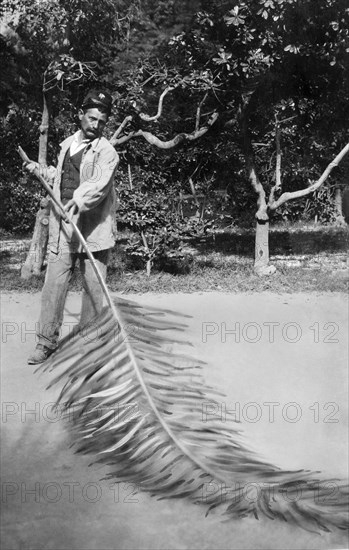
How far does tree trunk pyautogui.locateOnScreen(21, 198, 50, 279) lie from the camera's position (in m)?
4.57

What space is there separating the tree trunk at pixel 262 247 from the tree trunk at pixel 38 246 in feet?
5.85

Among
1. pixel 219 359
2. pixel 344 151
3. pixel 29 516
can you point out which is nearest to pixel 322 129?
pixel 344 151

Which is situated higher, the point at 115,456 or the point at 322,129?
the point at 322,129

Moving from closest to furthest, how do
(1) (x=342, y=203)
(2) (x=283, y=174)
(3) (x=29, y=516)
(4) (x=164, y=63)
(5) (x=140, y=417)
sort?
(3) (x=29, y=516) → (5) (x=140, y=417) → (4) (x=164, y=63) → (2) (x=283, y=174) → (1) (x=342, y=203)

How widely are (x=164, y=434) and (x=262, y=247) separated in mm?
3678

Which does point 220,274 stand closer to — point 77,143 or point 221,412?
point 77,143

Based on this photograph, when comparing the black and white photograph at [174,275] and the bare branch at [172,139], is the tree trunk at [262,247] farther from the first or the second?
the bare branch at [172,139]

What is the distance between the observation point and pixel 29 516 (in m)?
2.25

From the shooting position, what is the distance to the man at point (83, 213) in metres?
3.46

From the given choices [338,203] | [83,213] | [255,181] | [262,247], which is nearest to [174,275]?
[262,247]

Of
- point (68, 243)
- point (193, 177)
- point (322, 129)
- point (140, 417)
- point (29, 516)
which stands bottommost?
point (29, 516)

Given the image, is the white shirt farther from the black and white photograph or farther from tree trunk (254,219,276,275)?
tree trunk (254,219,276,275)

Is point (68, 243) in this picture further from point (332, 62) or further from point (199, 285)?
point (332, 62)

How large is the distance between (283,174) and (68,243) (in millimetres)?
2910
